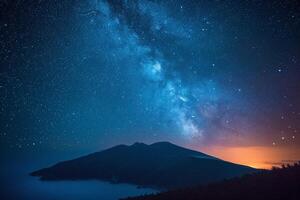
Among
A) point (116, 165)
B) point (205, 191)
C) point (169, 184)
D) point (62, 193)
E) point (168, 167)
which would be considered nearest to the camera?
point (205, 191)

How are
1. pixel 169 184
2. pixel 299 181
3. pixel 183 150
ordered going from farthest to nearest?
pixel 183 150, pixel 169 184, pixel 299 181

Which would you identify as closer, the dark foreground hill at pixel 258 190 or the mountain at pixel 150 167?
the dark foreground hill at pixel 258 190

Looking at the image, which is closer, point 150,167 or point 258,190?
point 258,190

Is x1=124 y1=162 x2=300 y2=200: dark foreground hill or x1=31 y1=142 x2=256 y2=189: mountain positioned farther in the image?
x1=31 y1=142 x2=256 y2=189: mountain

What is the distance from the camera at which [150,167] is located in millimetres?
92188

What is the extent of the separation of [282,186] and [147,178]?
7496cm

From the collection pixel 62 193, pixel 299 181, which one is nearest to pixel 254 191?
pixel 299 181

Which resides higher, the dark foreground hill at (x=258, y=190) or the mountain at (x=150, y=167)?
the mountain at (x=150, y=167)

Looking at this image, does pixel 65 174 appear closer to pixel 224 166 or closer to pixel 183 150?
pixel 183 150

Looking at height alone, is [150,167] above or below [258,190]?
above

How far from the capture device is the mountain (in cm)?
7425

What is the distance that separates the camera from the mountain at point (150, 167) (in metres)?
74.2

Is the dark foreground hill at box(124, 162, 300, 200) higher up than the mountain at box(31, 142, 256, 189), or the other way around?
the mountain at box(31, 142, 256, 189)

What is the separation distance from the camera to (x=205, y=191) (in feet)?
44.3
